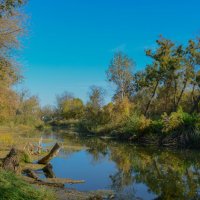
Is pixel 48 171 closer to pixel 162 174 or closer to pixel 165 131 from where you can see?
pixel 162 174

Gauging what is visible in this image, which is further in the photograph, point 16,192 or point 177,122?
point 177,122

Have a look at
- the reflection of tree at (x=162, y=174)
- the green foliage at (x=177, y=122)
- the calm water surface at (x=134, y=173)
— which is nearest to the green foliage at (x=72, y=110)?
the green foliage at (x=177, y=122)

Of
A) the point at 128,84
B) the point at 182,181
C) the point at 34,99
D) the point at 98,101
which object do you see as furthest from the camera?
the point at 34,99

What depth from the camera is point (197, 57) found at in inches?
1807

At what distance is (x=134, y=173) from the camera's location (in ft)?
61.8

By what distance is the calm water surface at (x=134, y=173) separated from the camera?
47.1ft

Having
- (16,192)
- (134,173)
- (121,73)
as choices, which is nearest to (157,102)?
(121,73)

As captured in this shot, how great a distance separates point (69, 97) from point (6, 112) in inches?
3237

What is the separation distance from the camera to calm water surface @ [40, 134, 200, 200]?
1435cm

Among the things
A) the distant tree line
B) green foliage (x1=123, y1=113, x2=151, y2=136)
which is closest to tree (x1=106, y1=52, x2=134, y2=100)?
the distant tree line

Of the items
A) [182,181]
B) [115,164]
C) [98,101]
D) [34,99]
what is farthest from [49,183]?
[34,99]

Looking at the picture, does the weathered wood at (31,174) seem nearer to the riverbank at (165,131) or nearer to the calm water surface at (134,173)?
the calm water surface at (134,173)

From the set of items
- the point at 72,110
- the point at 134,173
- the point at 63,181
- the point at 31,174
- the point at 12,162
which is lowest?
the point at 63,181

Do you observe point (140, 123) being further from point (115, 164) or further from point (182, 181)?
point (182, 181)
